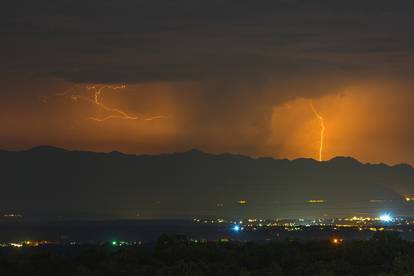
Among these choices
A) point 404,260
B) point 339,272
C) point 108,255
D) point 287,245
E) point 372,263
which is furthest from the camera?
point 287,245

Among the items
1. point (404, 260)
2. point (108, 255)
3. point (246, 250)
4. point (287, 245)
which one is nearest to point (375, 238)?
point (287, 245)

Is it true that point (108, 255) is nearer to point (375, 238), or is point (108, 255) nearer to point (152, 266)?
point (152, 266)

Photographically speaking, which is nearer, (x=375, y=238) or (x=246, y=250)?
(x=246, y=250)

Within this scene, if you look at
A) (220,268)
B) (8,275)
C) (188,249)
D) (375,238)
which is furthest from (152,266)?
(375,238)

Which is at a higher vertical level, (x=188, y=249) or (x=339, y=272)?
(x=188, y=249)

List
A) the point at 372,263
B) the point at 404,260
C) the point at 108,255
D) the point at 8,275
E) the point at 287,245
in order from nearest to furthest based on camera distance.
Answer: the point at 404,260
the point at 8,275
the point at 372,263
the point at 108,255
the point at 287,245

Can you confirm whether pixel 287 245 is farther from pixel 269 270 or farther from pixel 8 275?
pixel 8 275
